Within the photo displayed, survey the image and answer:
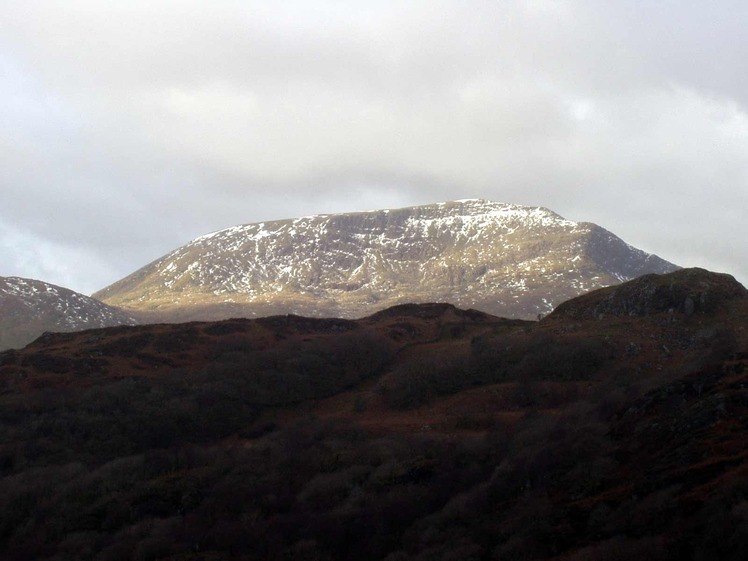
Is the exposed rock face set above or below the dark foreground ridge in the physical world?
above

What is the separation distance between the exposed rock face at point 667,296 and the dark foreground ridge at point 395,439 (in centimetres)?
31

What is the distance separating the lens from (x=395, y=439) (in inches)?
2704

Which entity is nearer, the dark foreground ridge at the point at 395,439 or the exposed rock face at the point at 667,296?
the dark foreground ridge at the point at 395,439

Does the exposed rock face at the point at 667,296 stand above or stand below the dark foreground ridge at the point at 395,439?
above

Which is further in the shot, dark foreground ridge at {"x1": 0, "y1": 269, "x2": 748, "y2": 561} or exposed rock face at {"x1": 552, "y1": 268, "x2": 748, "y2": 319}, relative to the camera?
exposed rock face at {"x1": 552, "y1": 268, "x2": 748, "y2": 319}

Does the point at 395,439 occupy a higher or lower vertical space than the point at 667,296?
lower

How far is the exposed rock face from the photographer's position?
96.4 metres

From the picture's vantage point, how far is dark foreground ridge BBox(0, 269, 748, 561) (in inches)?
1651

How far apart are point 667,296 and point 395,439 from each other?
47.2 m

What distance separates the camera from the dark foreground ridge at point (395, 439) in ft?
138

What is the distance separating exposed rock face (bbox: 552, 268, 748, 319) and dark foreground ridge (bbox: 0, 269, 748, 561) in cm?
31

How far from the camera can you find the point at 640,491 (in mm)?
40812

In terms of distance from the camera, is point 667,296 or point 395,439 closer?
point 395,439

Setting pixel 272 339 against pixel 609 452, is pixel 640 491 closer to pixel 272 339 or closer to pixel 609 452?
pixel 609 452
